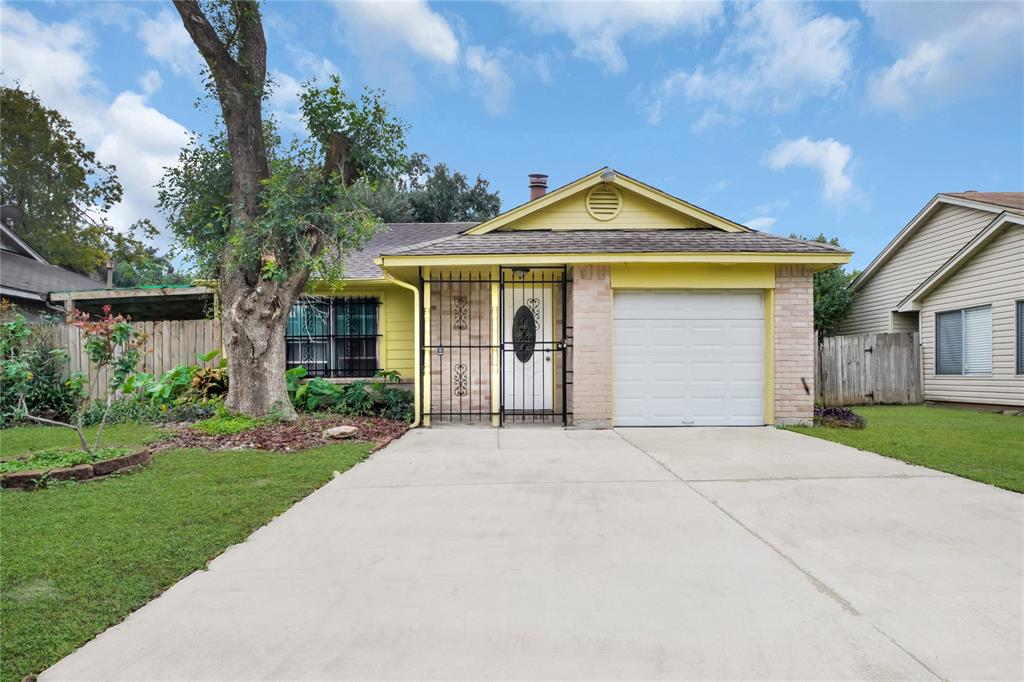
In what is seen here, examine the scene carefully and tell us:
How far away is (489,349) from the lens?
1058 cm

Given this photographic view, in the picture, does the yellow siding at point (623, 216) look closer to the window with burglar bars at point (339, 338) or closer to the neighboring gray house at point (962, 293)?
the window with burglar bars at point (339, 338)

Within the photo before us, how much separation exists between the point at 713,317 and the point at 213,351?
9774 millimetres

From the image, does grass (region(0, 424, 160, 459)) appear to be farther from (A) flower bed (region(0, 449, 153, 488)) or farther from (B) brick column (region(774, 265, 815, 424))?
(B) brick column (region(774, 265, 815, 424))

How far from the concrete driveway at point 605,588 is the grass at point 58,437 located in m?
4.67

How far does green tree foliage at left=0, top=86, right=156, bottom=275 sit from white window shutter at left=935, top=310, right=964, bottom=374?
31127 mm

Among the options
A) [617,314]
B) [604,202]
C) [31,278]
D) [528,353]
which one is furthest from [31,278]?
[617,314]

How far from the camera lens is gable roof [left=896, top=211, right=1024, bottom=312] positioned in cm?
1197

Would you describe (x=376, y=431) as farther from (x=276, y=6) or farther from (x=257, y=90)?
(x=276, y=6)

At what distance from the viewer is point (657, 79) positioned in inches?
612

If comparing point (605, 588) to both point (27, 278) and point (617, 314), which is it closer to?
point (617, 314)

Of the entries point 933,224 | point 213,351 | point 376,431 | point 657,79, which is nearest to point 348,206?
point 376,431

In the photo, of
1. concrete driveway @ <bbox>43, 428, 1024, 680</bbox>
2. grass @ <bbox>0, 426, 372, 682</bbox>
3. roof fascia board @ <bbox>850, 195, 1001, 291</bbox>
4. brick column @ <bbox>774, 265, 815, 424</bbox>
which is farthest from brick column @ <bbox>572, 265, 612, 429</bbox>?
roof fascia board @ <bbox>850, 195, 1001, 291</bbox>

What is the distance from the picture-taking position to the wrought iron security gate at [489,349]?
1060 cm

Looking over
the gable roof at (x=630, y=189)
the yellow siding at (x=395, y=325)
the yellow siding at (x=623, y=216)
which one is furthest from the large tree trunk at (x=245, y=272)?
the yellow siding at (x=623, y=216)
